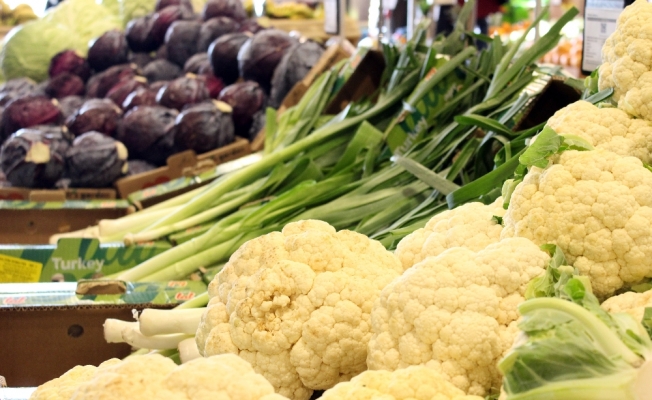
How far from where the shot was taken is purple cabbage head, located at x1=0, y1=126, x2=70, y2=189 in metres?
2.83

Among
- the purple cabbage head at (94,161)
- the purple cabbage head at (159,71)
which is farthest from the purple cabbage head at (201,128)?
the purple cabbage head at (159,71)

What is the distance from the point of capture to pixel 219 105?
3117 millimetres

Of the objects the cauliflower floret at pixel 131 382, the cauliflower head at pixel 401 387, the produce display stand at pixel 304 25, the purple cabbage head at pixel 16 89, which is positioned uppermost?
the cauliflower floret at pixel 131 382

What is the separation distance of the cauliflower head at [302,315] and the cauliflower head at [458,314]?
6 cm

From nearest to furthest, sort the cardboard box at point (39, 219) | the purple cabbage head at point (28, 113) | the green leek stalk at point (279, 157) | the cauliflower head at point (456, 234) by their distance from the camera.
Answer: the cauliflower head at point (456, 234), the green leek stalk at point (279, 157), the cardboard box at point (39, 219), the purple cabbage head at point (28, 113)

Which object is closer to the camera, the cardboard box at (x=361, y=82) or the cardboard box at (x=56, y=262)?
the cardboard box at (x=56, y=262)

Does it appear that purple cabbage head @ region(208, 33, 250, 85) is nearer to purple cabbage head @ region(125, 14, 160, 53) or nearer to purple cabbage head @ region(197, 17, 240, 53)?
purple cabbage head @ region(197, 17, 240, 53)

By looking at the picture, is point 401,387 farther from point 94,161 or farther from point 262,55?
point 262,55

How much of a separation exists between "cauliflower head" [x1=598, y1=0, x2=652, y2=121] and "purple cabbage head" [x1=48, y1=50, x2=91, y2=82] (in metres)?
3.28

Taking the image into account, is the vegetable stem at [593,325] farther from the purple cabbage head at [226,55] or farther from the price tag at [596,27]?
the purple cabbage head at [226,55]

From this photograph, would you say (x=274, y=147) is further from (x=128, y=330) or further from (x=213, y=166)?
(x=128, y=330)

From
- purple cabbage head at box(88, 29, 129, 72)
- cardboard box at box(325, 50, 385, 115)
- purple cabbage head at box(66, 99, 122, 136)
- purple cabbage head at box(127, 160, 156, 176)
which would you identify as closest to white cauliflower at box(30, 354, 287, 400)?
cardboard box at box(325, 50, 385, 115)

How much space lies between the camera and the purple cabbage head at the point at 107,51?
12.5 feet

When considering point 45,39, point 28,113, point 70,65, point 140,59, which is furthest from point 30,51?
point 28,113
